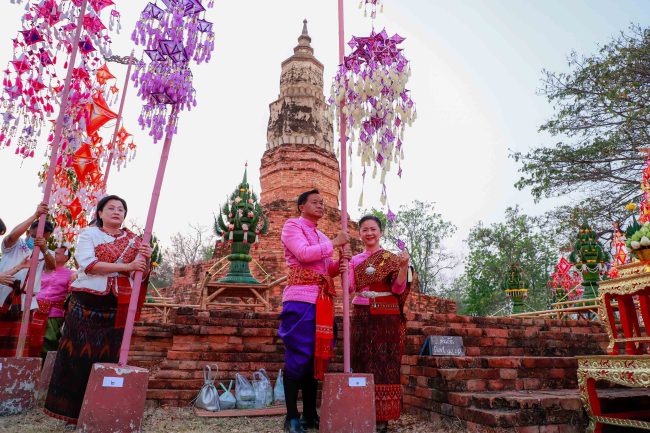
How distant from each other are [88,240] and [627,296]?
3.64m

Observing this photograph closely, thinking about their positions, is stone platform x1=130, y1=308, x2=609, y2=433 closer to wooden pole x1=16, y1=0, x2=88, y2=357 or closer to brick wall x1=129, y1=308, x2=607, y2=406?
brick wall x1=129, y1=308, x2=607, y2=406

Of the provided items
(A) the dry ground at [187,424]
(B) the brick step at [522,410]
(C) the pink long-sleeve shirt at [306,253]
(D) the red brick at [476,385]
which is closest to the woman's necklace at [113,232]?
(C) the pink long-sleeve shirt at [306,253]

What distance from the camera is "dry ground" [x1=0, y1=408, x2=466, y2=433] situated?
2.82 metres

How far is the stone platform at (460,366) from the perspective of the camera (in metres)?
2.78

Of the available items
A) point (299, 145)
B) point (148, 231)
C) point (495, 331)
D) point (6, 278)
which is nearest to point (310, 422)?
point (148, 231)

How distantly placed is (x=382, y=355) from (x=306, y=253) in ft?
2.94

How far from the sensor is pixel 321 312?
9.32ft

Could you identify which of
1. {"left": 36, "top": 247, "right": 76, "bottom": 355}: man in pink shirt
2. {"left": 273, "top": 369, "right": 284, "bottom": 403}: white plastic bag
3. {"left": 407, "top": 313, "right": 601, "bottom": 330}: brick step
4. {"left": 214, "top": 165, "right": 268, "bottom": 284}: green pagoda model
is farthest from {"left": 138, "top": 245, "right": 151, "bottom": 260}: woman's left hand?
{"left": 214, "top": 165, "right": 268, "bottom": 284}: green pagoda model

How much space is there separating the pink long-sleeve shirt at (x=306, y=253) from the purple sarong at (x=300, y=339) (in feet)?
0.21

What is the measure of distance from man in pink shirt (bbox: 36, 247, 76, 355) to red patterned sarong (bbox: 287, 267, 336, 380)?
280cm

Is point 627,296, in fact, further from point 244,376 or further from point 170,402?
point 170,402

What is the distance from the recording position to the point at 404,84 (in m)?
3.08

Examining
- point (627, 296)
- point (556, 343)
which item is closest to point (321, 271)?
point (627, 296)

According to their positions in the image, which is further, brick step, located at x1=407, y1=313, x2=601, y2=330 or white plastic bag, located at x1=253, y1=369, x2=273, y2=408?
brick step, located at x1=407, y1=313, x2=601, y2=330
